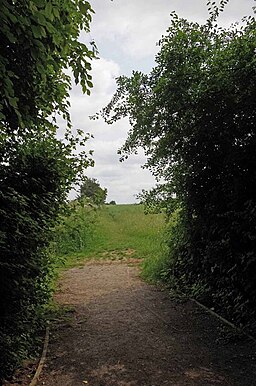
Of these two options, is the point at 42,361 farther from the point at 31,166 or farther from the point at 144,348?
the point at 31,166

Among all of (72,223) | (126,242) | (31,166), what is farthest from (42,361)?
(126,242)

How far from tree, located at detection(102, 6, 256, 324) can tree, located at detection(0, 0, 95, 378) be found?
185cm

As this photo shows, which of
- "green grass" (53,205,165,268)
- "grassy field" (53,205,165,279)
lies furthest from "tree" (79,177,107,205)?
"green grass" (53,205,165,268)

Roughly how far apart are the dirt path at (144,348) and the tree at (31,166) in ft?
2.22

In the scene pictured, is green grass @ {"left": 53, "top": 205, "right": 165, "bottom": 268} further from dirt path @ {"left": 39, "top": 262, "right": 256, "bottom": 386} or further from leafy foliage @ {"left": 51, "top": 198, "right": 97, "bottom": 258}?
leafy foliage @ {"left": 51, "top": 198, "right": 97, "bottom": 258}

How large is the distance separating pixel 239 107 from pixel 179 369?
12.0 feet

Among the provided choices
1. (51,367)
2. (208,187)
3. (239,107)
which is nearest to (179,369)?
(51,367)

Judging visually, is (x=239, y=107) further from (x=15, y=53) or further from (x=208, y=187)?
(x=15, y=53)

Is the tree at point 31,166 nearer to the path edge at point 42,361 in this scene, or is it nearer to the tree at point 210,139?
the path edge at point 42,361

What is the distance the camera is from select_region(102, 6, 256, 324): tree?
548cm

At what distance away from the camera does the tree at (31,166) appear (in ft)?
11.4

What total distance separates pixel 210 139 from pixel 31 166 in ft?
9.39

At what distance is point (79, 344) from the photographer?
18.5 feet

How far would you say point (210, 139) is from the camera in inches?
238
